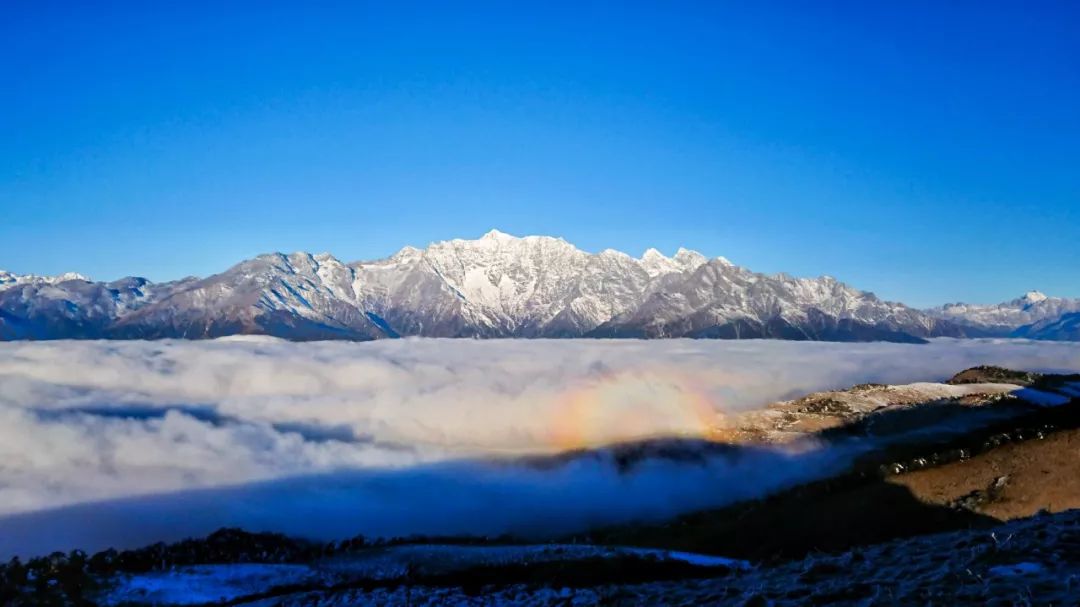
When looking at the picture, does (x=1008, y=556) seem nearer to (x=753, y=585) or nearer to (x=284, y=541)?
(x=753, y=585)

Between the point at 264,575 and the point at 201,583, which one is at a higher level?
the point at 201,583

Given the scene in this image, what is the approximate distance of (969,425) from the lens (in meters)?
144

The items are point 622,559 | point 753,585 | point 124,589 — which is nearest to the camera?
point 753,585

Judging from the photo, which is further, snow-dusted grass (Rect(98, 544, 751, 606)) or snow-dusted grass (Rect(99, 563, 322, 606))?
snow-dusted grass (Rect(98, 544, 751, 606))

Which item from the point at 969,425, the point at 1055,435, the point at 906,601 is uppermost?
the point at 906,601

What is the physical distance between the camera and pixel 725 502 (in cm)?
15862

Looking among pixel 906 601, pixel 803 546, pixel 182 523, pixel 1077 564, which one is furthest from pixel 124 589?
pixel 182 523

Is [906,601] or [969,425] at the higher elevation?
[906,601]

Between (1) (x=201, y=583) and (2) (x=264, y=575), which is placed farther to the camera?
(2) (x=264, y=575)

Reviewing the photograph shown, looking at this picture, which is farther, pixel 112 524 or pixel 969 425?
pixel 112 524

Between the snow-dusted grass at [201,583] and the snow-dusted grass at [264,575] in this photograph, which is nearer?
the snow-dusted grass at [201,583]

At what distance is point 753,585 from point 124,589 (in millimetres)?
39473

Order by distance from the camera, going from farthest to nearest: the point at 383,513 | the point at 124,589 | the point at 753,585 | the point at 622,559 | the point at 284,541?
the point at 383,513 < the point at 284,541 < the point at 622,559 < the point at 124,589 < the point at 753,585

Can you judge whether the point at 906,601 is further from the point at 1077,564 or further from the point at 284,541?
the point at 284,541
